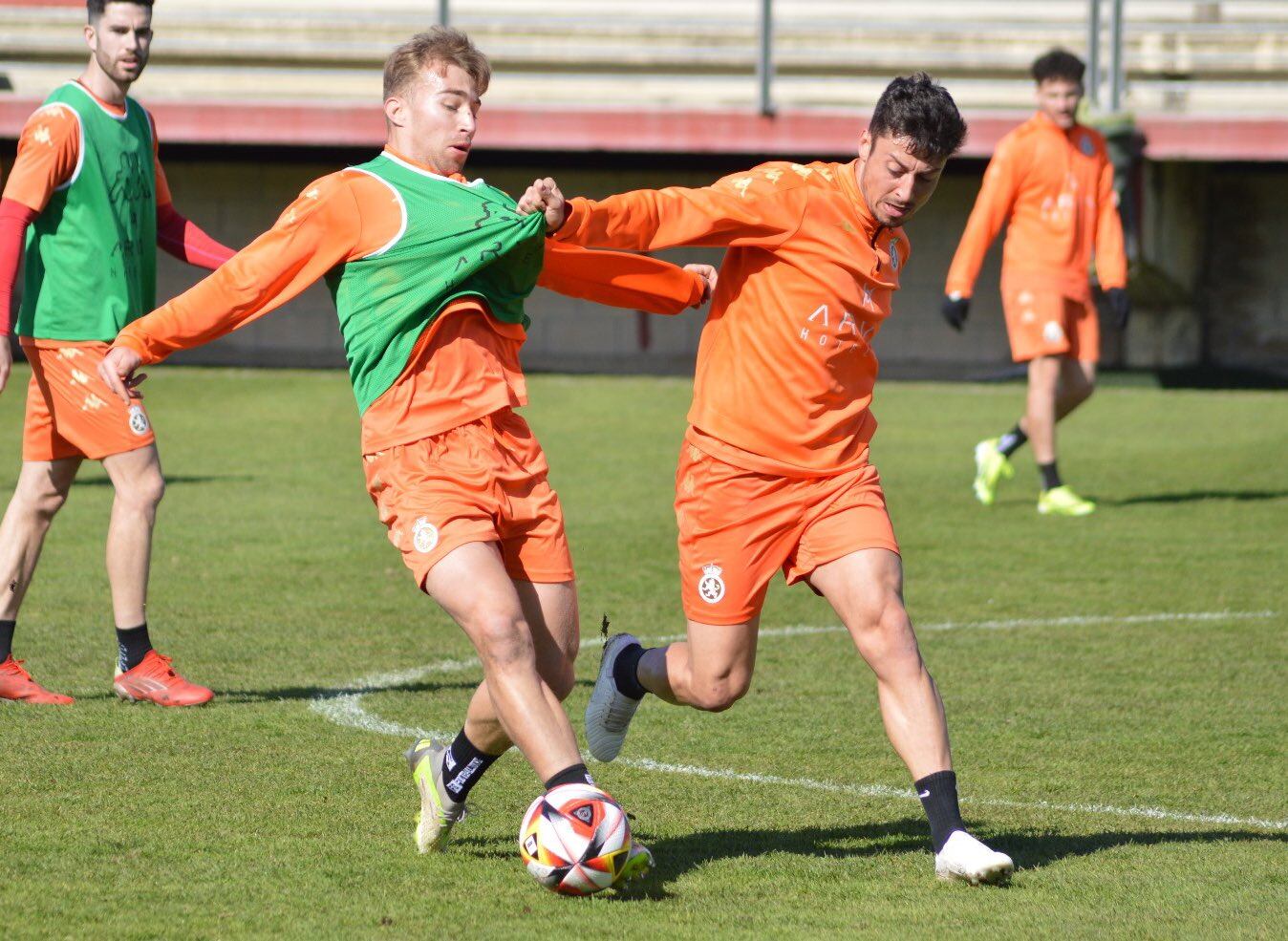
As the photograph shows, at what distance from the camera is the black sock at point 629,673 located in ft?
18.7

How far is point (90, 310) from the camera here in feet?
22.8

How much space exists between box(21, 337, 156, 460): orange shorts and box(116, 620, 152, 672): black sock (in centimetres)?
62

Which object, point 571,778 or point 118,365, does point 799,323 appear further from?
point 118,365

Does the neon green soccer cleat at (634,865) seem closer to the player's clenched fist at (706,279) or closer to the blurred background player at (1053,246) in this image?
the player's clenched fist at (706,279)

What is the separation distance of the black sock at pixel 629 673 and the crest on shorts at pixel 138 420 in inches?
83.1

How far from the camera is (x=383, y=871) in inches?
194

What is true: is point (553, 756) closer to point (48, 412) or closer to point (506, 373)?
point (506, 373)

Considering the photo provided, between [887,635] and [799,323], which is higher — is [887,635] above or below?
below

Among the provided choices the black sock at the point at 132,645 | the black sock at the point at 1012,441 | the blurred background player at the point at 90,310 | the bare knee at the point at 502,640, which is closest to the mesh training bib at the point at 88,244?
the blurred background player at the point at 90,310

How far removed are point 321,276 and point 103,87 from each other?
2422mm

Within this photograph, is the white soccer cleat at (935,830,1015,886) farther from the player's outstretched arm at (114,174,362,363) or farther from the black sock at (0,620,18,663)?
the black sock at (0,620,18,663)

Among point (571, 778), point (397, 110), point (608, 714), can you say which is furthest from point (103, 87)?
point (571, 778)

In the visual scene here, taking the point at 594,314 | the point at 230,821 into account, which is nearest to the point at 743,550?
the point at 230,821

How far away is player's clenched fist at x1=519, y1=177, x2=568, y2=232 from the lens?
15.4ft
